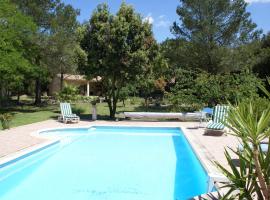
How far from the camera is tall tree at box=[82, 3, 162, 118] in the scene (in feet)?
68.8

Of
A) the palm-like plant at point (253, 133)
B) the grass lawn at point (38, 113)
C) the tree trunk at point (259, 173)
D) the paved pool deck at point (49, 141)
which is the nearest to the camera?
the palm-like plant at point (253, 133)

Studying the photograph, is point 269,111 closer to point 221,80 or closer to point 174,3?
point 221,80

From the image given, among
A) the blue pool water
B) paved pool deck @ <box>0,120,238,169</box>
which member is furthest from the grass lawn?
the blue pool water

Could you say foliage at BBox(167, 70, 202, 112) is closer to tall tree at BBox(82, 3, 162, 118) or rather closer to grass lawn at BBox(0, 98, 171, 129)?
tall tree at BBox(82, 3, 162, 118)

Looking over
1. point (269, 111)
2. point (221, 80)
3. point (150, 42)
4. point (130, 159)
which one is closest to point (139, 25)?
point (150, 42)

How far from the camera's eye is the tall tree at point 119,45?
2098 cm

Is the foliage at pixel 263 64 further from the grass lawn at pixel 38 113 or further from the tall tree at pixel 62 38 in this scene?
the tall tree at pixel 62 38

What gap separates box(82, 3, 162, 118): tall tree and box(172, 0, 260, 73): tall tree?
10.1 meters

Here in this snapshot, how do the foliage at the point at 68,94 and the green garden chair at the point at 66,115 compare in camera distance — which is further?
the foliage at the point at 68,94

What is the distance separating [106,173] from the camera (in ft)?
35.3

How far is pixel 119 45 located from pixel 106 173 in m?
11.5

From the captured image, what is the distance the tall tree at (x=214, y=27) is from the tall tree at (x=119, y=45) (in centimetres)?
1015

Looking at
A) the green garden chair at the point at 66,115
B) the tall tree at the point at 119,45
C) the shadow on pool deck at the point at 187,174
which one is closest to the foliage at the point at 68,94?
the tall tree at the point at 119,45

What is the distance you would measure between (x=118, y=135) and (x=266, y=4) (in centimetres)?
1704
